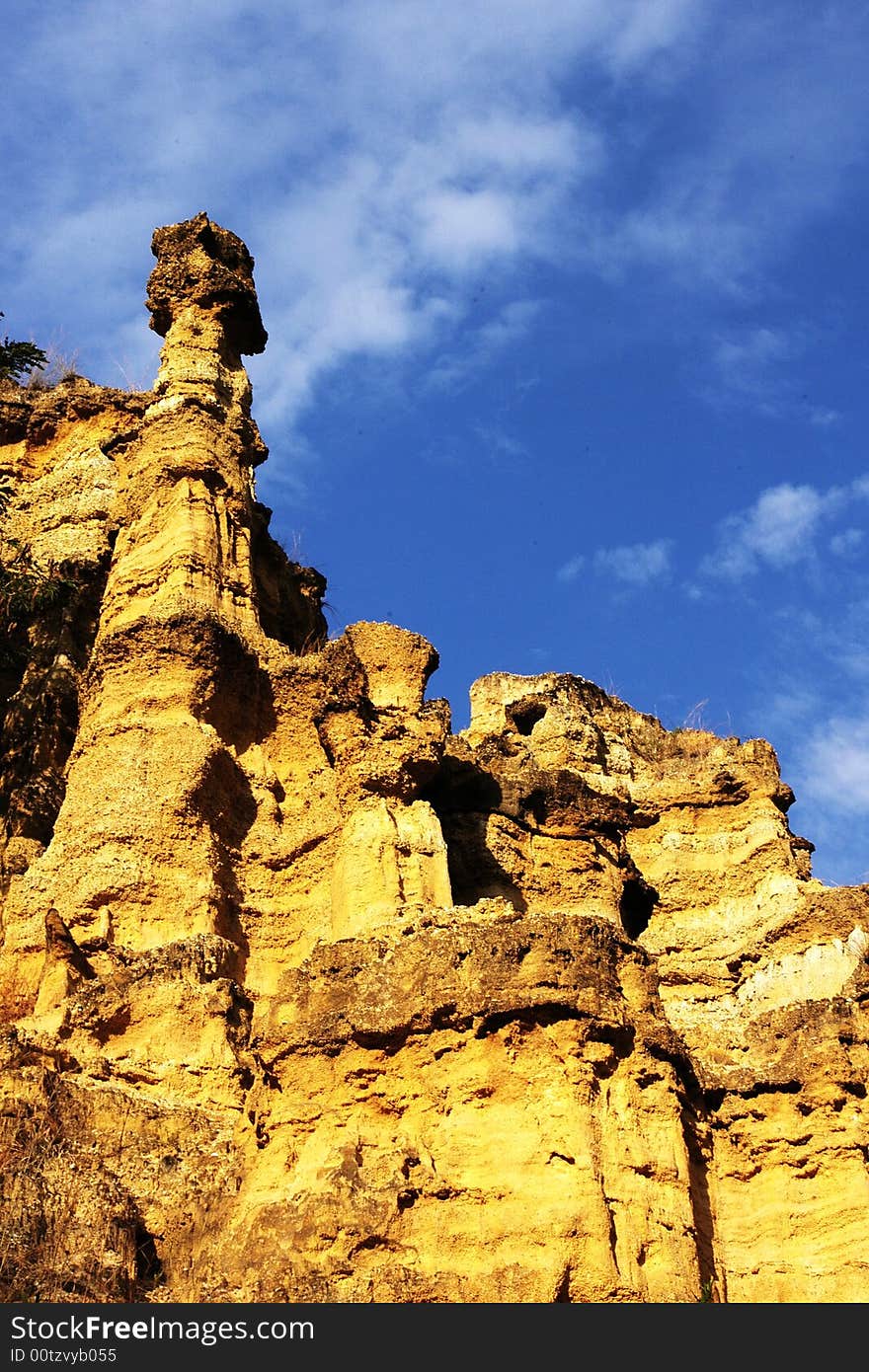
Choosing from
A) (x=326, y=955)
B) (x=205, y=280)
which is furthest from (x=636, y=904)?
(x=205, y=280)

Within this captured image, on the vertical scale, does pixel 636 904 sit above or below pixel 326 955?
above

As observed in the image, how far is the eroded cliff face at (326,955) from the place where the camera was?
15.8 metres

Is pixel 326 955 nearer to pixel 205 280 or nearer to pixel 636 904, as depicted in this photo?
pixel 636 904

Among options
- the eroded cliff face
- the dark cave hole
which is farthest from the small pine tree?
the dark cave hole

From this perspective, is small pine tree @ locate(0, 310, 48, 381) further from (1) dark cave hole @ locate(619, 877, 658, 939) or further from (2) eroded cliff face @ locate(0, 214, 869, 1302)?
(1) dark cave hole @ locate(619, 877, 658, 939)

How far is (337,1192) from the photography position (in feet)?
51.5

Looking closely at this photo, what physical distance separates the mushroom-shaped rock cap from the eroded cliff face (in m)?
0.07

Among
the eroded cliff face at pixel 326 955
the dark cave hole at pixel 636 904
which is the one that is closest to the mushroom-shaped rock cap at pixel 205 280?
the eroded cliff face at pixel 326 955

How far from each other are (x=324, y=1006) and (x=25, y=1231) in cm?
392

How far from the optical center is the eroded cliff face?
1582 cm

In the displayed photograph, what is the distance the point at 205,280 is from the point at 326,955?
14715mm

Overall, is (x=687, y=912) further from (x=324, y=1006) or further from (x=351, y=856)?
(x=324, y=1006)

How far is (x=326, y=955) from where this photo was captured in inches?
719

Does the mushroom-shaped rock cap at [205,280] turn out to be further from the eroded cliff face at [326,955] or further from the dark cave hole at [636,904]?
the dark cave hole at [636,904]
